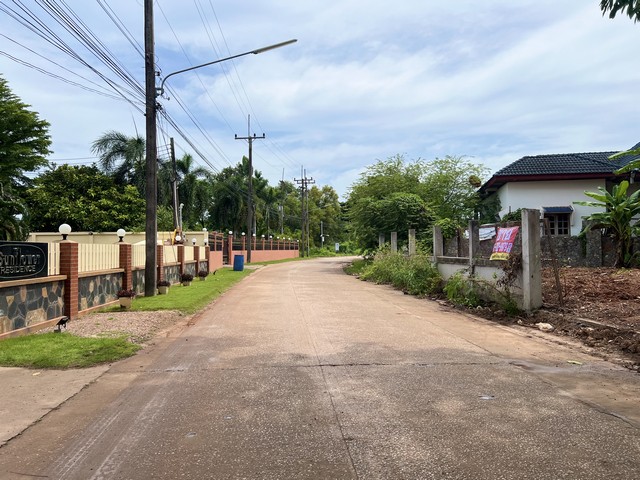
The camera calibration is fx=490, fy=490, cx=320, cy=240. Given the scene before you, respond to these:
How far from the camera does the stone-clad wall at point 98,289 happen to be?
38.6ft

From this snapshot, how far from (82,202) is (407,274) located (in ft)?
103

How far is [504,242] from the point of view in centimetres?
1248

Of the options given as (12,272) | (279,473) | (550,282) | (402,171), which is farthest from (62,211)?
(279,473)

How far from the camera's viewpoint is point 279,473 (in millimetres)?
3559

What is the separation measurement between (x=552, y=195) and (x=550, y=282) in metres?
14.5

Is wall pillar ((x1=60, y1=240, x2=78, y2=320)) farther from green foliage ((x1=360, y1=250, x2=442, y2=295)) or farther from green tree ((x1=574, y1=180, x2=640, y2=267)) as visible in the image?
green tree ((x1=574, y1=180, x2=640, y2=267))

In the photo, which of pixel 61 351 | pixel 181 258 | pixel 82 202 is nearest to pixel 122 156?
pixel 82 202

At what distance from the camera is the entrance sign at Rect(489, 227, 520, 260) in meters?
12.2

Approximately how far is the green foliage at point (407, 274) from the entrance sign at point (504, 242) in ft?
14.9

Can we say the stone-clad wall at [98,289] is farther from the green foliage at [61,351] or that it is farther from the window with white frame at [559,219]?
the window with white frame at [559,219]

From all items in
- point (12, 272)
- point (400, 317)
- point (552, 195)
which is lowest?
point (400, 317)

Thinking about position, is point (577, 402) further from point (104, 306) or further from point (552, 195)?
point (552, 195)

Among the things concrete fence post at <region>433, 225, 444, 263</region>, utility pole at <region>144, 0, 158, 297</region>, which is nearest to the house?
concrete fence post at <region>433, 225, 444, 263</region>

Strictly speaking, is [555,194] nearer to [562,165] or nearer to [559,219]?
[559,219]
